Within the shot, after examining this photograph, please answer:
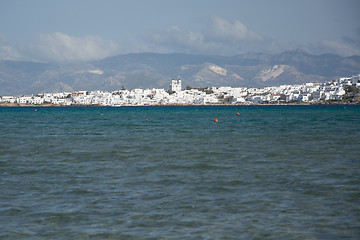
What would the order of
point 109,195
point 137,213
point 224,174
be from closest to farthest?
1. point 137,213
2. point 109,195
3. point 224,174

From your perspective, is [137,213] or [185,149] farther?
[185,149]

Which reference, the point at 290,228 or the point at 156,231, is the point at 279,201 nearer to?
the point at 290,228

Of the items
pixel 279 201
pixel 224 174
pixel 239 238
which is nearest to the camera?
pixel 239 238

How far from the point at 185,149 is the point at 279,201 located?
14.3 meters

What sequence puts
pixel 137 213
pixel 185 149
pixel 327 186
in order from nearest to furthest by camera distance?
pixel 137 213, pixel 327 186, pixel 185 149

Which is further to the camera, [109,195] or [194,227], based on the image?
[109,195]

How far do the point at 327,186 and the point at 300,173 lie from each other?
2533 millimetres

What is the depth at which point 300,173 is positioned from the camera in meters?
18.0

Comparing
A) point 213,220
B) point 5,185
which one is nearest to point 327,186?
point 213,220

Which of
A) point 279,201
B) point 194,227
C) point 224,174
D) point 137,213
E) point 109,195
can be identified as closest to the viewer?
point 194,227

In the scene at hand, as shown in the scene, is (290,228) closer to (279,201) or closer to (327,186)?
(279,201)

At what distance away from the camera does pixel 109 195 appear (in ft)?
47.0

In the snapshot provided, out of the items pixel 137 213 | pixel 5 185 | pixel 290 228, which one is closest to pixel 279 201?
pixel 290 228

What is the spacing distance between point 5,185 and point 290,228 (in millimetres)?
10481
